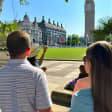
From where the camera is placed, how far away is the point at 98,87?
1021 millimetres

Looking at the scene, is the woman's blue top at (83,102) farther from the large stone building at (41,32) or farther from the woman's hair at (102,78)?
the large stone building at (41,32)

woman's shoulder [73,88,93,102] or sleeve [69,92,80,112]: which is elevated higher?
woman's shoulder [73,88,93,102]

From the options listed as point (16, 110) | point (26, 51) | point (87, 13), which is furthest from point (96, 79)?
point (87, 13)

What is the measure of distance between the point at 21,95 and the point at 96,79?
760mm

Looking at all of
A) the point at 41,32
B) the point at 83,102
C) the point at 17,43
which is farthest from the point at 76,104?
the point at 41,32

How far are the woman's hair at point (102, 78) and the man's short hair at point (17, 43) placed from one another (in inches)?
26.6

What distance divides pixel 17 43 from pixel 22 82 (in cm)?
38

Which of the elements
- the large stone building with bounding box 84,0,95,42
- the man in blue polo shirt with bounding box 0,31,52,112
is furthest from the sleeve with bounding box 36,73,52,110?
the large stone building with bounding box 84,0,95,42

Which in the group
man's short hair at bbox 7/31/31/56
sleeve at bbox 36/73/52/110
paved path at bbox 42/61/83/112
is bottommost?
paved path at bbox 42/61/83/112

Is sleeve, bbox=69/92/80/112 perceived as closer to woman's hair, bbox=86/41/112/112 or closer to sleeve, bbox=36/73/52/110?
woman's hair, bbox=86/41/112/112

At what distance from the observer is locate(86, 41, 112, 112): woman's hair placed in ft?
3.30

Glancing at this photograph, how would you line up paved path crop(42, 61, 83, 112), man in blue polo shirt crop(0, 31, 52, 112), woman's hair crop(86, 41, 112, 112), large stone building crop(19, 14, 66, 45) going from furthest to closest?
large stone building crop(19, 14, 66, 45) < paved path crop(42, 61, 83, 112) < man in blue polo shirt crop(0, 31, 52, 112) < woman's hair crop(86, 41, 112, 112)

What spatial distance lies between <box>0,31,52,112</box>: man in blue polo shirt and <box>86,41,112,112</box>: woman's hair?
21.3 inches

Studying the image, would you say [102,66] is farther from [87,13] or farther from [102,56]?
[87,13]
